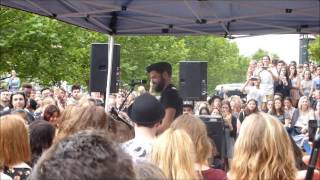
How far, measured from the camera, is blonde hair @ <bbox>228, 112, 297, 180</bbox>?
130 inches

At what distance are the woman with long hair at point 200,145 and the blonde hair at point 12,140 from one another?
104cm

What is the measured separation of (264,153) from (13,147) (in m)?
1.67

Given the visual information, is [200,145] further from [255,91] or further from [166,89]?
[255,91]

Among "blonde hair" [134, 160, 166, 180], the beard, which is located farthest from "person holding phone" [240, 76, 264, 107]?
"blonde hair" [134, 160, 166, 180]

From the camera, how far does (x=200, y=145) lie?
408cm

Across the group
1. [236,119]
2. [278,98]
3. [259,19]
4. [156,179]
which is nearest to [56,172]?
[156,179]

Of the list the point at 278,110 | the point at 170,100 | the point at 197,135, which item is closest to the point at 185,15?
the point at 170,100

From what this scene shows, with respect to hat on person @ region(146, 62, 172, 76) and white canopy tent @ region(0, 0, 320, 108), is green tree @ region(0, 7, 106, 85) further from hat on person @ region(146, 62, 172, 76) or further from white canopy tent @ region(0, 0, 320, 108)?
hat on person @ region(146, 62, 172, 76)

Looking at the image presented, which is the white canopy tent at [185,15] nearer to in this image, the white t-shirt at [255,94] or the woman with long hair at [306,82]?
the white t-shirt at [255,94]

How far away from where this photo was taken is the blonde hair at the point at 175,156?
334 centimetres

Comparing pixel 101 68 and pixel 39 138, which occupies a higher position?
pixel 101 68

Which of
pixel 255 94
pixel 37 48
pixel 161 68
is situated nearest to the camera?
pixel 161 68

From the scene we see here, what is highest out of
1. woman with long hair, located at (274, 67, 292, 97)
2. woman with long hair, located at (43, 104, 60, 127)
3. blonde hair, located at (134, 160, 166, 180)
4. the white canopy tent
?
the white canopy tent

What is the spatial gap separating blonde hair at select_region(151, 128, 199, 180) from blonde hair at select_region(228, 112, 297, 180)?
29 centimetres
